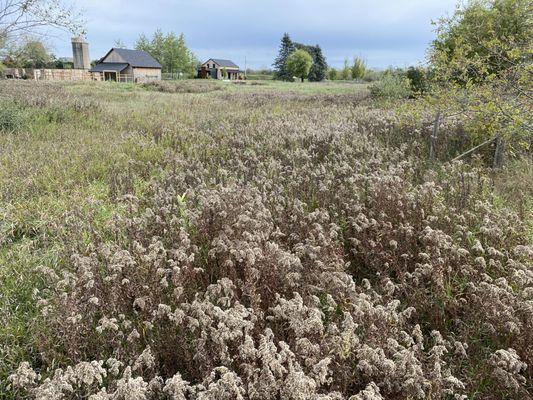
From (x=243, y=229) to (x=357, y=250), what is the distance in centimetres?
119

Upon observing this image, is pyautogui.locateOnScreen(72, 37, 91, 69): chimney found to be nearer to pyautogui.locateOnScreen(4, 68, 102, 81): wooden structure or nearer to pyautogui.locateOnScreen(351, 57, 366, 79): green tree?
pyautogui.locateOnScreen(4, 68, 102, 81): wooden structure

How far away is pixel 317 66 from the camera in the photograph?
270ft

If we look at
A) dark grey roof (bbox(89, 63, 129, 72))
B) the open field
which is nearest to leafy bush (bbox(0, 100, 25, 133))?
the open field

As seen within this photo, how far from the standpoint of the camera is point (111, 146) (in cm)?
839

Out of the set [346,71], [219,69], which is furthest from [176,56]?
[346,71]

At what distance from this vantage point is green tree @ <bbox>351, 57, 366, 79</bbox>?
259ft

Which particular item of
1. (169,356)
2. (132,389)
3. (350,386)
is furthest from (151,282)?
(350,386)

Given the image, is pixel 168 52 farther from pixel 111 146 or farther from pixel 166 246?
pixel 166 246

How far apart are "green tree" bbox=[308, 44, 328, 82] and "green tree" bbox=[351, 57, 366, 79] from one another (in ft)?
20.6

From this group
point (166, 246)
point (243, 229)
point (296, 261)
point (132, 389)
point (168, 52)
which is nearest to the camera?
point (132, 389)

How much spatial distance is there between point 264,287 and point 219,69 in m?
92.0

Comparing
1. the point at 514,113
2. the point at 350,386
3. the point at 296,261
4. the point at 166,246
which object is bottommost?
the point at 350,386

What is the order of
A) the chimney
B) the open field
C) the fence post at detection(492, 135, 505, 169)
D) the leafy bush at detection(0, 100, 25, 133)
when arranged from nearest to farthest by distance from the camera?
the open field < the fence post at detection(492, 135, 505, 169) < the leafy bush at detection(0, 100, 25, 133) < the chimney

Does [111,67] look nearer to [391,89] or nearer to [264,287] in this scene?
[391,89]
